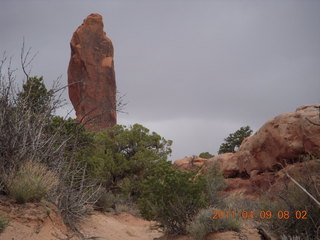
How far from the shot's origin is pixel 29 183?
5.68 metres

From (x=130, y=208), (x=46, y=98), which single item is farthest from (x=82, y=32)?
(x=46, y=98)

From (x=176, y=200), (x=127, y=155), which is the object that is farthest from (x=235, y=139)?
(x=176, y=200)

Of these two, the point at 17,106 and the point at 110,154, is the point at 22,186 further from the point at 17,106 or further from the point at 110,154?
the point at 110,154

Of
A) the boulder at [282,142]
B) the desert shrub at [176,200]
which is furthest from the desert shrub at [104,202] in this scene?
the boulder at [282,142]

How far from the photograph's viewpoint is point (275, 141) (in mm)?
16141

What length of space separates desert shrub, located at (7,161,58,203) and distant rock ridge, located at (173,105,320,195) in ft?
31.6

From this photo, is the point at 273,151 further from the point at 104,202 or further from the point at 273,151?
the point at 104,202

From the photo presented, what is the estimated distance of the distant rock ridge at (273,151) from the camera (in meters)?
14.2

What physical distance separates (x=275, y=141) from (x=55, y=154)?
12.5 m

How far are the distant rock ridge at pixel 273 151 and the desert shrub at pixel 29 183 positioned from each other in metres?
9.62

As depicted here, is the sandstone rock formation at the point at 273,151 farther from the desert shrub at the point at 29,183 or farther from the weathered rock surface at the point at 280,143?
the desert shrub at the point at 29,183

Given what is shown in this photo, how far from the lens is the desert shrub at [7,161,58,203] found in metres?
5.68

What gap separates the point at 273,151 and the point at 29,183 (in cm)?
1385

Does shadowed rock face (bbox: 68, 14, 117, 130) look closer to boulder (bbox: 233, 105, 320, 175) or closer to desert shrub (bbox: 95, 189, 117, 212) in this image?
boulder (bbox: 233, 105, 320, 175)
